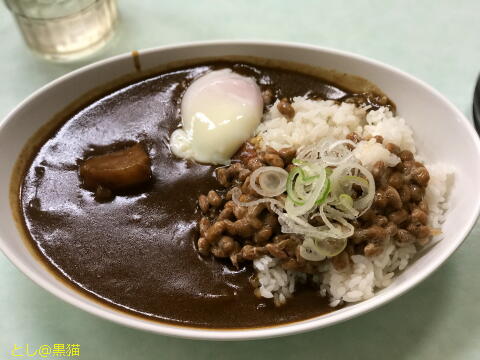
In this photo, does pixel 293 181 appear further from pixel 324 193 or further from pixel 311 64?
pixel 311 64

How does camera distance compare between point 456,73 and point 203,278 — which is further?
point 456,73

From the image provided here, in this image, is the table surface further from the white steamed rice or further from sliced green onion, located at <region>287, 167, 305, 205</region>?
sliced green onion, located at <region>287, 167, 305, 205</region>

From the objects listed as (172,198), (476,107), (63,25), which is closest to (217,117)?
(172,198)

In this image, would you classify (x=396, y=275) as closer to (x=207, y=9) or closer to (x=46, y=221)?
(x=46, y=221)

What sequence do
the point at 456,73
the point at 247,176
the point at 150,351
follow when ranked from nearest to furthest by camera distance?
the point at 150,351 < the point at 247,176 < the point at 456,73

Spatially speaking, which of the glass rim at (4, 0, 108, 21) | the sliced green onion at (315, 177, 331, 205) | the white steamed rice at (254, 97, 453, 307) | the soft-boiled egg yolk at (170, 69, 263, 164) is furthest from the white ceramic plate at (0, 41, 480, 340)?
the glass rim at (4, 0, 108, 21)

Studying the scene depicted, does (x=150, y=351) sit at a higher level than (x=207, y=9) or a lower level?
lower

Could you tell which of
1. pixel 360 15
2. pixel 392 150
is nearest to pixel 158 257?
pixel 392 150
